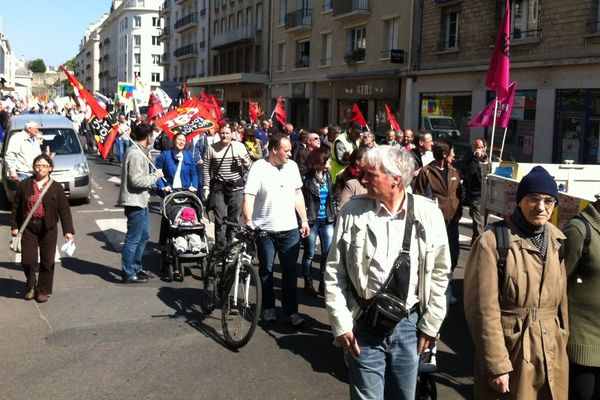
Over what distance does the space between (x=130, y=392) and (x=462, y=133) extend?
19.7 meters

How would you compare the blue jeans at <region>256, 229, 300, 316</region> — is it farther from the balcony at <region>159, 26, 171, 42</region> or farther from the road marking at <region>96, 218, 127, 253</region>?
the balcony at <region>159, 26, 171, 42</region>

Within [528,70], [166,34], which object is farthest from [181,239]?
[166,34]

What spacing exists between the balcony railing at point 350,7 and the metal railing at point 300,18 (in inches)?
145

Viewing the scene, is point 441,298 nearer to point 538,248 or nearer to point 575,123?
point 538,248

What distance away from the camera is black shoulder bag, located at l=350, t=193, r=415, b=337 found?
3.07m

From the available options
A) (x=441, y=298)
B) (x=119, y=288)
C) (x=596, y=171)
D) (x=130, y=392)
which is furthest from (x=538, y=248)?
(x=119, y=288)

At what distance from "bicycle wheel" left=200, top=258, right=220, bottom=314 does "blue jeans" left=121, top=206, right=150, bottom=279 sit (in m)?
1.41

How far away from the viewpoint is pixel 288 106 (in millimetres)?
38250

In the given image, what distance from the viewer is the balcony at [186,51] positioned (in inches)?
2357

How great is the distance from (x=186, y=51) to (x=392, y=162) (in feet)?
202

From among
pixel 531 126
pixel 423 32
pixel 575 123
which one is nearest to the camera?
pixel 575 123

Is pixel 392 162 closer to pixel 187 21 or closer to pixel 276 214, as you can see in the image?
pixel 276 214

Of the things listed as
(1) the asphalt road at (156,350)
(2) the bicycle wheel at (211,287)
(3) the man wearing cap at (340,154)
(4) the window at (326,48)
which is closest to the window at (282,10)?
(4) the window at (326,48)

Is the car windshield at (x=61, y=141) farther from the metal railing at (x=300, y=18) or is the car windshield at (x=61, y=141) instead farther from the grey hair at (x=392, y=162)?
the metal railing at (x=300, y=18)
